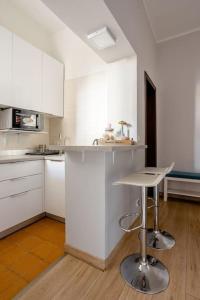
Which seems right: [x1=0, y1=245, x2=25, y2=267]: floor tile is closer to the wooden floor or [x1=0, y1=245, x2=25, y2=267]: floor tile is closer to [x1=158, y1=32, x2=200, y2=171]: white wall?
the wooden floor

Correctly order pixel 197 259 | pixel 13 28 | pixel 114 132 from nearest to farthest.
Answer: pixel 197 259 < pixel 114 132 < pixel 13 28

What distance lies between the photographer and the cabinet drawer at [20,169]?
1966 mm

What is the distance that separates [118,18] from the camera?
1.68 m

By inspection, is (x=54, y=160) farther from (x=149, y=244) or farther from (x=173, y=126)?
(x=173, y=126)

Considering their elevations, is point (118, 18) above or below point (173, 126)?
above

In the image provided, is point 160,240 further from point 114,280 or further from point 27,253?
point 27,253

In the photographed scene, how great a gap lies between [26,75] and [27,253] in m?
2.34

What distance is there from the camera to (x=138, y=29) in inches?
91.5

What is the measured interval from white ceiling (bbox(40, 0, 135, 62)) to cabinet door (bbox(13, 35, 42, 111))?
1.07 metres

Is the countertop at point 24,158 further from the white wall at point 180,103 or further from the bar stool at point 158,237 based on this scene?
the white wall at point 180,103

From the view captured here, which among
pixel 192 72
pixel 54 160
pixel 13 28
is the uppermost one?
pixel 13 28

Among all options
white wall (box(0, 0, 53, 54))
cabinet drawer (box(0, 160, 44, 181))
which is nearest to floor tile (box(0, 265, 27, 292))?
cabinet drawer (box(0, 160, 44, 181))

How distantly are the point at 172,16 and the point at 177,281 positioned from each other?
3605 millimetres

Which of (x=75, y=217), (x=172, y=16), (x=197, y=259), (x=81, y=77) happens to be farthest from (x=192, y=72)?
(x=75, y=217)
